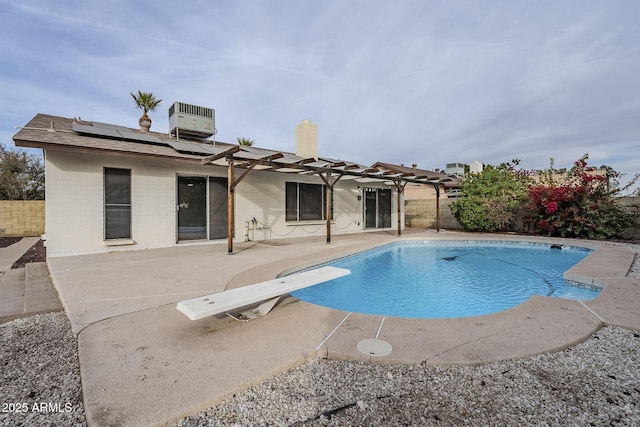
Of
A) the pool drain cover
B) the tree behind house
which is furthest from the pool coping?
the tree behind house

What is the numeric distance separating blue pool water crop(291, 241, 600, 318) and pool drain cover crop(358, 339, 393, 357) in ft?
6.28

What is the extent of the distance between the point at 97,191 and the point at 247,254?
404 centimetres

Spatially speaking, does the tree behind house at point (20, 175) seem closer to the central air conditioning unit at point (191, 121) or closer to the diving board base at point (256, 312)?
the central air conditioning unit at point (191, 121)

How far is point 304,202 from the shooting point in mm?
11594

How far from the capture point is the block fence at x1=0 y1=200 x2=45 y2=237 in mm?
11430

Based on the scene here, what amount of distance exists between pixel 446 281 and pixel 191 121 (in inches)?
371

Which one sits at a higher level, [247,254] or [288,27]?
[288,27]

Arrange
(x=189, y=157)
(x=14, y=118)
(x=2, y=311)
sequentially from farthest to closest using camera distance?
(x=14, y=118) → (x=189, y=157) → (x=2, y=311)

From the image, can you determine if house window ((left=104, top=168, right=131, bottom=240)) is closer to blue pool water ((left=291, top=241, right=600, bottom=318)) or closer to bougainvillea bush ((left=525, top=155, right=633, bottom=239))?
blue pool water ((left=291, top=241, right=600, bottom=318))

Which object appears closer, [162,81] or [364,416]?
[364,416]

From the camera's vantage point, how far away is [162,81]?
11508mm

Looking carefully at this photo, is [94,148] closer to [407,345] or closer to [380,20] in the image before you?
[407,345]

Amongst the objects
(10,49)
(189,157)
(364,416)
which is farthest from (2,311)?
(10,49)

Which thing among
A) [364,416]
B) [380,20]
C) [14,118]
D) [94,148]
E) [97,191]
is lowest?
[364,416]
